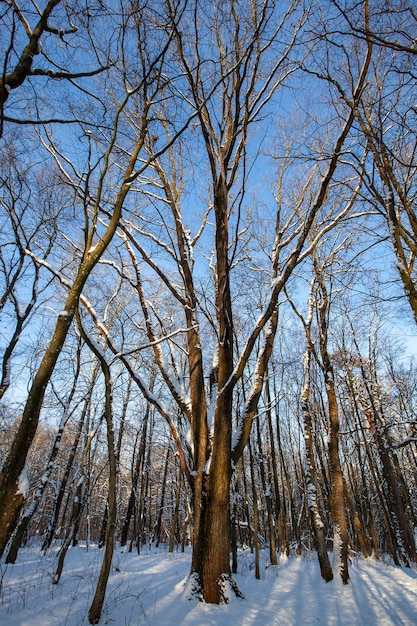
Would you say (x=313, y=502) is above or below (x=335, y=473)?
below

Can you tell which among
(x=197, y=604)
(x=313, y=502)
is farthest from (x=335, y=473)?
(x=197, y=604)

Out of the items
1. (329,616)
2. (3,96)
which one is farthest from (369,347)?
(3,96)

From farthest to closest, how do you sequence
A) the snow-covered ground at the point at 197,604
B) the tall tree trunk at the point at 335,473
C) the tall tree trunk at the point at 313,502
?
the tall tree trunk at the point at 313,502, the tall tree trunk at the point at 335,473, the snow-covered ground at the point at 197,604

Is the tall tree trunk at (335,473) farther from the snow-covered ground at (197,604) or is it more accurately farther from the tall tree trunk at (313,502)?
the snow-covered ground at (197,604)

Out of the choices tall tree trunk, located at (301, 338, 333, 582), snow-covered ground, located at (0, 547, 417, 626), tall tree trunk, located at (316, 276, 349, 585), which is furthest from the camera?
tall tree trunk, located at (301, 338, 333, 582)

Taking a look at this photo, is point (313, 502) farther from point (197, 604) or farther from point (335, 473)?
point (197, 604)

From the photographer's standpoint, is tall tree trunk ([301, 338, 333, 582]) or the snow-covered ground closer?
the snow-covered ground

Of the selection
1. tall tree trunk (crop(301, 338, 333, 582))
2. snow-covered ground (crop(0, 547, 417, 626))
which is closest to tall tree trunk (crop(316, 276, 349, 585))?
tall tree trunk (crop(301, 338, 333, 582))

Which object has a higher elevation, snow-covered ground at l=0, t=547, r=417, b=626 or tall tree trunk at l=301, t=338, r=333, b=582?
tall tree trunk at l=301, t=338, r=333, b=582

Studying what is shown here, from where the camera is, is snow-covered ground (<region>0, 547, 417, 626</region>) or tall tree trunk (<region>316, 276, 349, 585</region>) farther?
tall tree trunk (<region>316, 276, 349, 585</region>)

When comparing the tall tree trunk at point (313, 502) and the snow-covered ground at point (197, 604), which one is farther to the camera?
the tall tree trunk at point (313, 502)

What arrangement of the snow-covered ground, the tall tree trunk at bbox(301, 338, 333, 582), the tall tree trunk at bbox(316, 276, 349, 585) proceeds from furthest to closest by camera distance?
the tall tree trunk at bbox(301, 338, 333, 582) < the tall tree trunk at bbox(316, 276, 349, 585) < the snow-covered ground

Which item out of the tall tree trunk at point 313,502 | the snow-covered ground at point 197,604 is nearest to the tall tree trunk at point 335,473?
the tall tree trunk at point 313,502

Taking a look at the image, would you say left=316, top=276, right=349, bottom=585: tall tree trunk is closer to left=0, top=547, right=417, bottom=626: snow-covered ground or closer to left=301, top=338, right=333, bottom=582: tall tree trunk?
left=301, top=338, right=333, bottom=582: tall tree trunk
